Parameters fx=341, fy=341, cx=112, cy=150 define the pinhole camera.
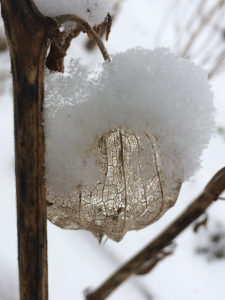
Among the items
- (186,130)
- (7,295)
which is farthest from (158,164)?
(7,295)

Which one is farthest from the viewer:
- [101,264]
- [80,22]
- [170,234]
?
[101,264]

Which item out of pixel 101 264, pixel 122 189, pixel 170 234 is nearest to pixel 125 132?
pixel 122 189

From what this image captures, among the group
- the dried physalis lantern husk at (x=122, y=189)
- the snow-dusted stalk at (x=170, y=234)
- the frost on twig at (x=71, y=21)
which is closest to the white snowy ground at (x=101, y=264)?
the snow-dusted stalk at (x=170, y=234)

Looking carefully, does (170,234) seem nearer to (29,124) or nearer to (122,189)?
(122,189)

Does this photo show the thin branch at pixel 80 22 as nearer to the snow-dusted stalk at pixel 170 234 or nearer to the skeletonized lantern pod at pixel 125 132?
the skeletonized lantern pod at pixel 125 132

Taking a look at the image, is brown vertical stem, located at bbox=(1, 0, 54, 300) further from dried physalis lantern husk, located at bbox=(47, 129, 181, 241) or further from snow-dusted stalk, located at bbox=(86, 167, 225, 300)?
snow-dusted stalk, located at bbox=(86, 167, 225, 300)
